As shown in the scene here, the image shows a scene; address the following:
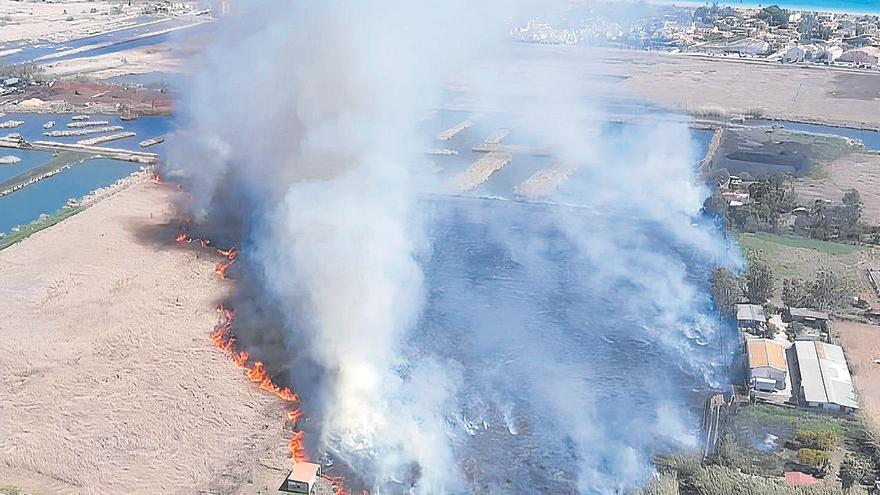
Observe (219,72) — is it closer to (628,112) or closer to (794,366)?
(794,366)

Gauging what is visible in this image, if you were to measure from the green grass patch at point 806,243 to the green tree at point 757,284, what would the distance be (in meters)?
4.00

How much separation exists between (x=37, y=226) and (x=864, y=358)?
2928cm

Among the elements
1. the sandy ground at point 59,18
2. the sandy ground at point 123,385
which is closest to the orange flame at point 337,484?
the sandy ground at point 123,385

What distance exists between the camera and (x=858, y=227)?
3316 cm

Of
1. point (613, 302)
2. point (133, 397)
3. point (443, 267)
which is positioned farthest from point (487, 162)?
point (133, 397)

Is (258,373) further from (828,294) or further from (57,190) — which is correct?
(57,190)

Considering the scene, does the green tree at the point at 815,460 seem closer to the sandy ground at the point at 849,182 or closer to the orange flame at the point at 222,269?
the orange flame at the point at 222,269

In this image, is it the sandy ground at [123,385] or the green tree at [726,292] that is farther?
the green tree at [726,292]

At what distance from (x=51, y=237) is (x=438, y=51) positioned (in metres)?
16.0

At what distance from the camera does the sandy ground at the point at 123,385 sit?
17797mm

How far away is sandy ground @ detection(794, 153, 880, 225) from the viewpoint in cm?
3672

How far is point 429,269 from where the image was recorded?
27719mm

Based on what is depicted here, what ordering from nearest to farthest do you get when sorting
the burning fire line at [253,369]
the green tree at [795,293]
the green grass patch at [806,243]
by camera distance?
the burning fire line at [253,369] < the green tree at [795,293] < the green grass patch at [806,243]

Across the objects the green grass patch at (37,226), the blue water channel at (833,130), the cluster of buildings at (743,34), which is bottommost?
the green grass patch at (37,226)
